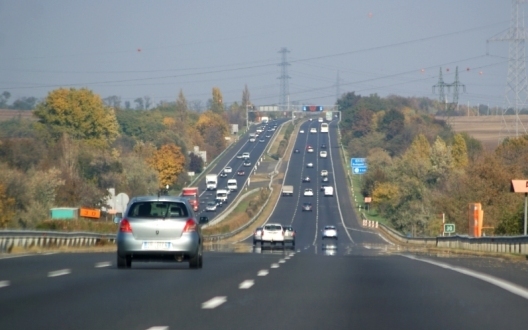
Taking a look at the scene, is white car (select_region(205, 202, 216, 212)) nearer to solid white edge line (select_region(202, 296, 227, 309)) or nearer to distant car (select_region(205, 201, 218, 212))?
distant car (select_region(205, 201, 218, 212))

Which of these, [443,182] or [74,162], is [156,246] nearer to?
[443,182]

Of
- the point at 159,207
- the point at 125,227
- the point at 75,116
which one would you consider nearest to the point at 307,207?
the point at 75,116

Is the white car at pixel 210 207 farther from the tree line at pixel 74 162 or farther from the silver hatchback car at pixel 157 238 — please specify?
the silver hatchback car at pixel 157 238

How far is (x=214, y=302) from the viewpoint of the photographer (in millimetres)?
13820

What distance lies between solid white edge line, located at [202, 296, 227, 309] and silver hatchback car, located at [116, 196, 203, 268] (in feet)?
24.7

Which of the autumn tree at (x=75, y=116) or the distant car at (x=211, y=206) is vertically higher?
the autumn tree at (x=75, y=116)

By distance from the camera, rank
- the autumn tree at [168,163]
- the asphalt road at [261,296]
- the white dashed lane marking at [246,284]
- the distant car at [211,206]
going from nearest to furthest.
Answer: the asphalt road at [261,296] → the white dashed lane marking at [246,284] → the distant car at [211,206] → the autumn tree at [168,163]

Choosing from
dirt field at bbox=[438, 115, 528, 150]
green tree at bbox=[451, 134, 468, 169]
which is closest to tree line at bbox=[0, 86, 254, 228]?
green tree at bbox=[451, 134, 468, 169]

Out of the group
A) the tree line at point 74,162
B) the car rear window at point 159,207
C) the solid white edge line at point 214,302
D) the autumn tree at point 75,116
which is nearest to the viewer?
the solid white edge line at point 214,302

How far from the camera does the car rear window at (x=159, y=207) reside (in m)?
22.5

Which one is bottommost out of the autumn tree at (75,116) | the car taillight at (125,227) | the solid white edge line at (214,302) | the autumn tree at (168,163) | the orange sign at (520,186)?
the solid white edge line at (214,302)

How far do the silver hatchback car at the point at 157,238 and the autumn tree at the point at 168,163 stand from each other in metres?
124

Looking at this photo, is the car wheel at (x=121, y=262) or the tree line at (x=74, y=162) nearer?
the car wheel at (x=121, y=262)

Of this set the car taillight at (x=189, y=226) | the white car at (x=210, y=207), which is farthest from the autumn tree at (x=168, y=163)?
the car taillight at (x=189, y=226)
